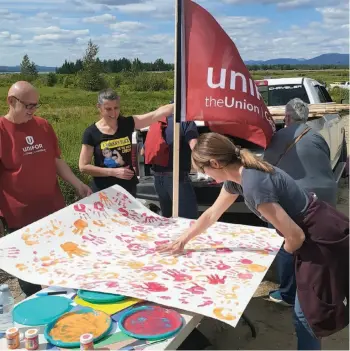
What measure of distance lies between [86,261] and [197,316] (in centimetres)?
90

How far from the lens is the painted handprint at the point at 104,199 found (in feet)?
11.8

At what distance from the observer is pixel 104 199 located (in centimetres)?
363

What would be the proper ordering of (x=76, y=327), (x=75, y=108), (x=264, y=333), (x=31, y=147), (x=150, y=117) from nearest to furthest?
1. (x=76, y=327)
2. (x=31, y=147)
3. (x=264, y=333)
4. (x=150, y=117)
5. (x=75, y=108)

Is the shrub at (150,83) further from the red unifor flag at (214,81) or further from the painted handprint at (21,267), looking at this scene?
the painted handprint at (21,267)

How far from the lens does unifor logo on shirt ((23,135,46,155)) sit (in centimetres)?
326

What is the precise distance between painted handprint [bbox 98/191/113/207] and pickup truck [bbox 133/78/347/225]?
4.12 feet

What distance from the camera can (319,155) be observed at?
3459 mm

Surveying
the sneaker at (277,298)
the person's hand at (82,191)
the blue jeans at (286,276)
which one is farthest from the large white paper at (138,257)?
the sneaker at (277,298)

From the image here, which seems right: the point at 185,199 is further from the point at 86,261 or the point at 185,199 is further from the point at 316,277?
the point at 316,277

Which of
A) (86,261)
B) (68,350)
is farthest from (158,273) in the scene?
(68,350)

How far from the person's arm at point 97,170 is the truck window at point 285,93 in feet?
12.6

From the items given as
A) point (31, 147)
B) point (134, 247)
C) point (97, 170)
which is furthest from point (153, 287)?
point (97, 170)

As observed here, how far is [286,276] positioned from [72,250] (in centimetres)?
181

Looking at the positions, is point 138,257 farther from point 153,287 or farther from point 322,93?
point 322,93
